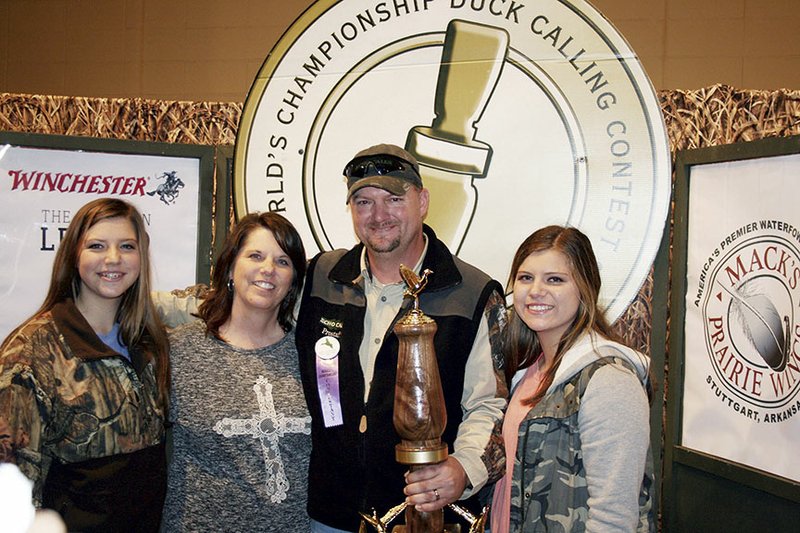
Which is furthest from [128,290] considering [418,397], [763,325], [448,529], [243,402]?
[763,325]

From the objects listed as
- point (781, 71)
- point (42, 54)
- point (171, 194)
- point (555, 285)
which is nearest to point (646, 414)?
point (555, 285)

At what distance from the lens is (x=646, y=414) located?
1912mm

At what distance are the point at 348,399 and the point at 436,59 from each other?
140 centimetres

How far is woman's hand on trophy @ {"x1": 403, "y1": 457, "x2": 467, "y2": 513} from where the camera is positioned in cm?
183

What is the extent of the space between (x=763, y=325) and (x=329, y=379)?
139 centimetres

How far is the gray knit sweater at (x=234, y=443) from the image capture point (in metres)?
2.25

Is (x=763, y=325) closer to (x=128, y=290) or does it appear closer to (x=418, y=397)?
(x=418, y=397)

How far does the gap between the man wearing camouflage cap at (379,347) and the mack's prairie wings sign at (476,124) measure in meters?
0.52

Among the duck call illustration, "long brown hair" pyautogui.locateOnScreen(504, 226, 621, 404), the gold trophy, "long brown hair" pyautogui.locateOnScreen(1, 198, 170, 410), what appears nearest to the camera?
the gold trophy

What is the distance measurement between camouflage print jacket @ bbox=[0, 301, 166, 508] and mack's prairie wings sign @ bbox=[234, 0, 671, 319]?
1053 millimetres

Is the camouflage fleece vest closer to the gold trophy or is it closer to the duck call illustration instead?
the gold trophy

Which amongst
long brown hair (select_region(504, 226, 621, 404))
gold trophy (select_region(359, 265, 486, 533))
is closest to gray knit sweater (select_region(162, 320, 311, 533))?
gold trophy (select_region(359, 265, 486, 533))

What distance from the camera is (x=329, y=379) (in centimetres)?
234

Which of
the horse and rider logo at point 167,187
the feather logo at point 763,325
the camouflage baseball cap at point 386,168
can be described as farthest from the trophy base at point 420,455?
the horse and rider logo at point 167,187
